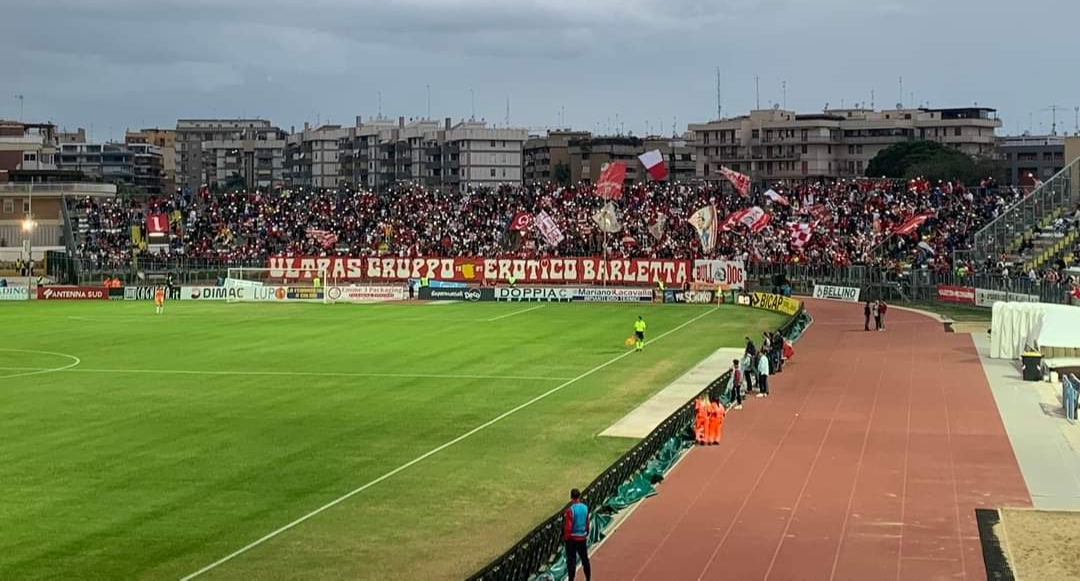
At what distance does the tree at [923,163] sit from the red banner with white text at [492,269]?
62.9 metres

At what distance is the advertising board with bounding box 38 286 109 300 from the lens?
95.7 meters

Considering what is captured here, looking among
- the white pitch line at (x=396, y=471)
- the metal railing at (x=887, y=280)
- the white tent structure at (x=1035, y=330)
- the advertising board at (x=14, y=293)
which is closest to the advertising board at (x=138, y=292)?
the advertising board at (x=14, y=293)

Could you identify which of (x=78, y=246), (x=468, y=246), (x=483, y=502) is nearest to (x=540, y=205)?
(x=468, y=246)

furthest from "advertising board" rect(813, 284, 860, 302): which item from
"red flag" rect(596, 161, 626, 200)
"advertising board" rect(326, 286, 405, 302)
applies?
"advertising board" rect(326, 286, 405, 302)

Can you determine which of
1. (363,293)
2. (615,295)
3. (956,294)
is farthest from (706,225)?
(363,293)

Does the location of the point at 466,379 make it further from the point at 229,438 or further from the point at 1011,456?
the point at 1011,456

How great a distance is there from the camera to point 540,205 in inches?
4606

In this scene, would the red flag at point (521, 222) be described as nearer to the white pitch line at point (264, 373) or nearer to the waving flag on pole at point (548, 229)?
the waving flag on pole at point (548, 229)

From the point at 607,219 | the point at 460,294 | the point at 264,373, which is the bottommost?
the point at 264,373

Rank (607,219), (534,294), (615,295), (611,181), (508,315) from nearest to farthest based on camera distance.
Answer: (508,315), (615,295), (534,294), (607,219), (611,181)

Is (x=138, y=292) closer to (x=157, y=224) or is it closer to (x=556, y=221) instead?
(x=157, y=224)

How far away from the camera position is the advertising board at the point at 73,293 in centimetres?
9566

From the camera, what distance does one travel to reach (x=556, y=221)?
4422 inches

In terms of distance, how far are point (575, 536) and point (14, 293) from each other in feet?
277
